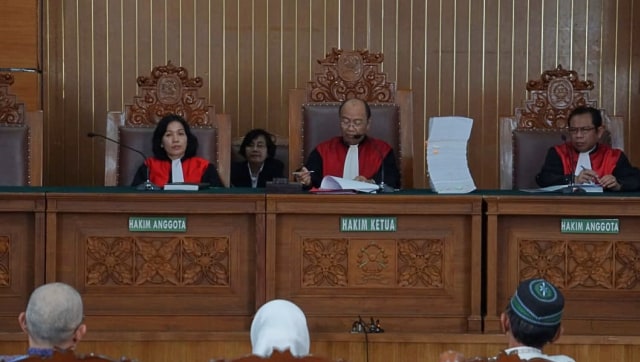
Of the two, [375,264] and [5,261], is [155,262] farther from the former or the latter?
[375,264]

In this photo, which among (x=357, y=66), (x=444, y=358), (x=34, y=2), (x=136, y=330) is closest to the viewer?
(x=444, y=358)

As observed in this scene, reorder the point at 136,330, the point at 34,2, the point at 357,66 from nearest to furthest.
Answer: the point at 136,330
the point at 357,66
the point at 34,2

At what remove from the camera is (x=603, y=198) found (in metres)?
4.42

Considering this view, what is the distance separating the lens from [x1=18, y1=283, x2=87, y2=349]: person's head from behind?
2.60 m

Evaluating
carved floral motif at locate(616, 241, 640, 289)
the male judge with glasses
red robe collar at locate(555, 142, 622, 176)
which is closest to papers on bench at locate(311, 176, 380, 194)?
carved floral motif at locate(616, 241, 640, 289)

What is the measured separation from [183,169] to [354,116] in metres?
0.93

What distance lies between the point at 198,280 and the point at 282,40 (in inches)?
136

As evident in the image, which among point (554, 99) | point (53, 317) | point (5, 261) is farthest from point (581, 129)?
point (53, 317)

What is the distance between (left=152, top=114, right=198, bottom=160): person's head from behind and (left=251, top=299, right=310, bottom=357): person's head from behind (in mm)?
2802

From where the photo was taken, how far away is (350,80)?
5.82 metres

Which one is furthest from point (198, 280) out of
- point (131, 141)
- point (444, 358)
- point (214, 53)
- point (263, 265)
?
point (214, 53)

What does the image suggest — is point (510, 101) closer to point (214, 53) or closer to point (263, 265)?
point (214, 53)

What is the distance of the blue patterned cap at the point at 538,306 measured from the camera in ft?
8.64

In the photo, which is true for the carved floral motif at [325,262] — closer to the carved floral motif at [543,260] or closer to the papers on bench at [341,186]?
the papers on bench at [341,186]
